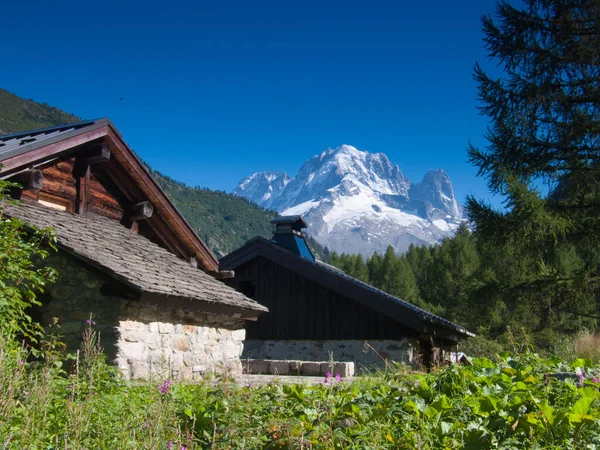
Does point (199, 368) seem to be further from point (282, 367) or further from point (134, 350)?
point (282, 367)

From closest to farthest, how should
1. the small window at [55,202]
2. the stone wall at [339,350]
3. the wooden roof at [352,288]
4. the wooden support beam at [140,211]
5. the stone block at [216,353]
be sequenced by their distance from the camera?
1. the small window at [55,202]
2. the stone block at [216,353]
3. the wooden support beam at [140,211]
4. the wooden roof at [352,288]
5. the stone wall at [339,350]

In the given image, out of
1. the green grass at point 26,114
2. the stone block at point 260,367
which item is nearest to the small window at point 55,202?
the stone block at point 260,367

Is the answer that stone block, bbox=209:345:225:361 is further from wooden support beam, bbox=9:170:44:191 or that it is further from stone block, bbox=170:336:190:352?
wooden support beam, bbox=9:170:44:191

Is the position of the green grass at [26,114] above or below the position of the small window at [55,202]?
above

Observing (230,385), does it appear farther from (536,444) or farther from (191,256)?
(191,256)

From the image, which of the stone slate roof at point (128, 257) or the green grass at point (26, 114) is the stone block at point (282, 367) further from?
the green grass at point (26, 114)

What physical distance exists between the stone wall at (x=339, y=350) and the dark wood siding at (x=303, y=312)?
0.61ft

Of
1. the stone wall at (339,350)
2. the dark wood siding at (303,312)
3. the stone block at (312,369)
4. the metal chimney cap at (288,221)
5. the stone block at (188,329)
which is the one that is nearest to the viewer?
the stone block at (188,329)

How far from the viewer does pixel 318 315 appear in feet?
54.5

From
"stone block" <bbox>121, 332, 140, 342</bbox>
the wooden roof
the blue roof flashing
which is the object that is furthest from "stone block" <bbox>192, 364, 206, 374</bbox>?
the blue roof flashing

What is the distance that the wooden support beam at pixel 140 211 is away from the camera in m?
10.9

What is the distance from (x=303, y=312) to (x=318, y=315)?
53cm

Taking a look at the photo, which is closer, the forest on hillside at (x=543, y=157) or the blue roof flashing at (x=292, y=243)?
the forest on hillside at (x=543, y=157)

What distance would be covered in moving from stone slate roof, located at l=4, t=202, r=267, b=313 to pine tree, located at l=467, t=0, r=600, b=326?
6.44 m
